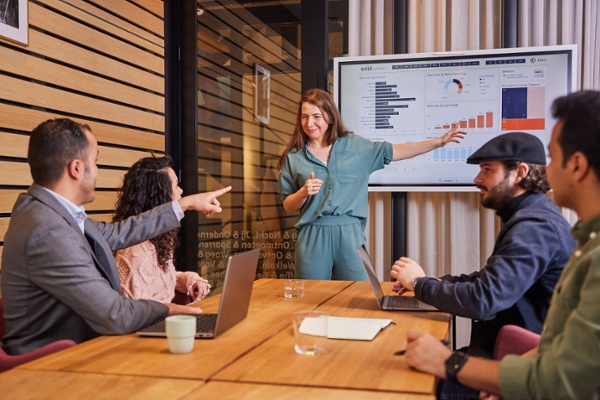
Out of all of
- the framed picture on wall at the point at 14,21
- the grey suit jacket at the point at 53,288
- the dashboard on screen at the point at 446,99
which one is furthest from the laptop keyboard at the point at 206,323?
the dashboard on screen at the point at 446,99

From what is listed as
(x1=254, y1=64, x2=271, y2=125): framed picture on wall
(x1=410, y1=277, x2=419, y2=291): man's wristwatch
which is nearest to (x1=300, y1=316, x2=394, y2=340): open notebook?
(x1=410, y1=277, x2=419, y2=291): man's wristwatch

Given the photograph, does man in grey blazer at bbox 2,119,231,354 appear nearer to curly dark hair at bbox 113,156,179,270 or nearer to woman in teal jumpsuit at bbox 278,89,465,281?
curly dark hair at bbox 113,156,179,270

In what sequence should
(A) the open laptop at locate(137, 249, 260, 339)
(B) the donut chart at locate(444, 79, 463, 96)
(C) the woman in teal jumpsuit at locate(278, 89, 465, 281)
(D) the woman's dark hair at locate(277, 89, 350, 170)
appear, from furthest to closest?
(B) the donut chart at locate(444, 79, 463, 96) → (D) the woman's dark hair at locate(277, 89, 350, 170) → (C) the woman in teal jumpsuit at locate(278, 89, 465, 281) → (A) the open laptop at locate(137, 249, 260, 339)

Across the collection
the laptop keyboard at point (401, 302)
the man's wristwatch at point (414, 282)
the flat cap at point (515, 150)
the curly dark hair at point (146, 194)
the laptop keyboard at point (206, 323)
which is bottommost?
the laptop keyboard at point (401, 302)

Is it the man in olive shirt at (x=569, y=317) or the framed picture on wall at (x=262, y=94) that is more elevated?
the framed picture on wall at (x=262, y=94)

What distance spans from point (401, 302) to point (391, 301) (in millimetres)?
42

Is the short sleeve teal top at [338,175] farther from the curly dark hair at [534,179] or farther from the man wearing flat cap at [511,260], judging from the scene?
the curly dark hair at [534,179]

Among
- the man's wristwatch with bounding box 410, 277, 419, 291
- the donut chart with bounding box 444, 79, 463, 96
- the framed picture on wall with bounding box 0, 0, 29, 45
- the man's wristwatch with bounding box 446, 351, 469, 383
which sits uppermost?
the framed picture on wall with bounding box 0, 0, 29, 45

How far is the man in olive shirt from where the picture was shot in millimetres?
1334

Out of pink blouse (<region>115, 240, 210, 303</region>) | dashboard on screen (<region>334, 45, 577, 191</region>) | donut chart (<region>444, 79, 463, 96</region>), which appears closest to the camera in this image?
pink blouse (<region>115, 240, 210, 303</region>)

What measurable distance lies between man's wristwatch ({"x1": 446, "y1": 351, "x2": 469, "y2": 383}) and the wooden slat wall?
2857mm

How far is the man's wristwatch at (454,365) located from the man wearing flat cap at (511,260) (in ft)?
1.33

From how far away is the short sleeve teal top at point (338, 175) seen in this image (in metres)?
4.27

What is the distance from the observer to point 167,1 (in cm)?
547
